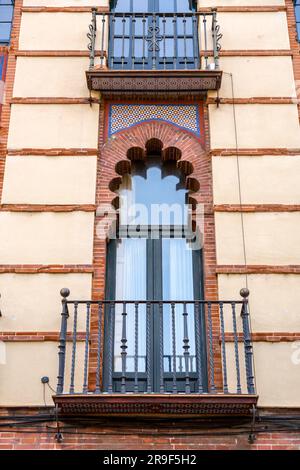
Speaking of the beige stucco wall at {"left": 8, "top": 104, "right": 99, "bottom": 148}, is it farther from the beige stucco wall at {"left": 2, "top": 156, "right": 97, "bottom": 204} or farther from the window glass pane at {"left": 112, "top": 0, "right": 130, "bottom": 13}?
the window glass pane at {"left": 112, "top": 0, "right": 130, "bottom": 13}

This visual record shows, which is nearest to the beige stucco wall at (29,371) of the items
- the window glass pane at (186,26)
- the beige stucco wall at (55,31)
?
the beige stucco wall at (55,31)

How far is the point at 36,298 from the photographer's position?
29.6ft

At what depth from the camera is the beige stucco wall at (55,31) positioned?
11.0m

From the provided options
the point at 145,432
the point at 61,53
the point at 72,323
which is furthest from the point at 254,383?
the point at 61,53

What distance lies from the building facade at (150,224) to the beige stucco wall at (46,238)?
0.02 meters

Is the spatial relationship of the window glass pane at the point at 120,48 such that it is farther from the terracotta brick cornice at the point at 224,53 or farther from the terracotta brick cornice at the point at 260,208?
the terracotta brick cornice at the point at 260,208

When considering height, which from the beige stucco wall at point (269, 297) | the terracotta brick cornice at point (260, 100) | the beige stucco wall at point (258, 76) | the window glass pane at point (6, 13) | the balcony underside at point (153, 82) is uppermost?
the window glass pane at point (6, 13)

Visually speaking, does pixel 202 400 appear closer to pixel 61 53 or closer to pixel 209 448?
pixel 209 448

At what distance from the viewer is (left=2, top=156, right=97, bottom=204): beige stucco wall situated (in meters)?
9.69

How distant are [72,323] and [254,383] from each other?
2.33 meters

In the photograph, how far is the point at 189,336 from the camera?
9289mm

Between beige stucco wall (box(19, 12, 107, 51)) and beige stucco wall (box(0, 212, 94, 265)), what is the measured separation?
301 centimetres

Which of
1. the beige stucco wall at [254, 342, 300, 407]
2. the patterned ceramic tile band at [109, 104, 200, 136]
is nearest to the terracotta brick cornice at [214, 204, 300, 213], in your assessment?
the patterned ceramic tile band at [109, 104, 200, 136]

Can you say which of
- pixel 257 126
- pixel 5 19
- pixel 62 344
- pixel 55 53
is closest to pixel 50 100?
pixel 55 53
